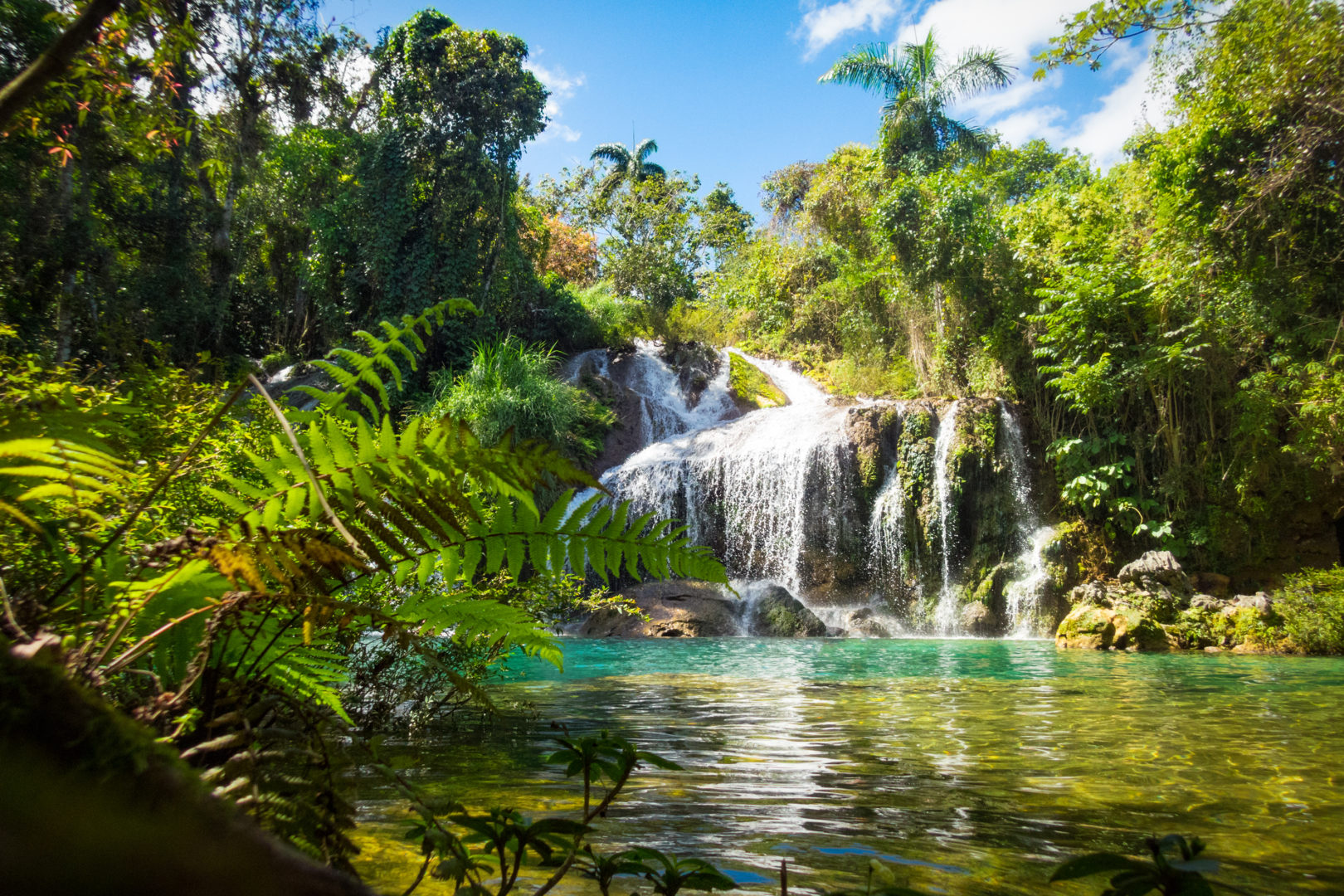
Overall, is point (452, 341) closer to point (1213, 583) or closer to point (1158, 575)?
point (1158, 575)

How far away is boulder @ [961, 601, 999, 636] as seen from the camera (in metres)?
11.6

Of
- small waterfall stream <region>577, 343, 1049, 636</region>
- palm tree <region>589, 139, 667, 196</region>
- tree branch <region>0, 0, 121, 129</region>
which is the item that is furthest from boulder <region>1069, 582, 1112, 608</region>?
palm tree <region>589, 139, 667, 196</region>

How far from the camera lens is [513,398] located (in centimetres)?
1298

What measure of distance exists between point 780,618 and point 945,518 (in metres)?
3.80

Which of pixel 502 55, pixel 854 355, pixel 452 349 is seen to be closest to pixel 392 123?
pixel 502 55

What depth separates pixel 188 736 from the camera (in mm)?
1252

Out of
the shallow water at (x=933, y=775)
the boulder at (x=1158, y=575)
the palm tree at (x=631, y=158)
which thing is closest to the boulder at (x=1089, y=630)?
the boulder at (x=1158, y=575)

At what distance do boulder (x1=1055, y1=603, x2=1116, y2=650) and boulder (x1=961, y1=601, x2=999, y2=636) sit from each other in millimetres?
2120

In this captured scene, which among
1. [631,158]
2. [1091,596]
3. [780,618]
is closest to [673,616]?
[780,618]

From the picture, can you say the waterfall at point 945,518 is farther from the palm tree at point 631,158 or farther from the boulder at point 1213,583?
the palm tree at point 631,158

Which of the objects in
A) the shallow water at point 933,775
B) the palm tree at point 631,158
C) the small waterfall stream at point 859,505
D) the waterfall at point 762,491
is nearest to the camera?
the shallow water at point 933,775

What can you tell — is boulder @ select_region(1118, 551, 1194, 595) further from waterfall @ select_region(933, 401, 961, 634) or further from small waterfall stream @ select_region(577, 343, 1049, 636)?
waterfall @ select_region(933, 401, 961, 634)

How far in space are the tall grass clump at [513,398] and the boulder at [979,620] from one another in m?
7.34

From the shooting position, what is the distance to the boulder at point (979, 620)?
38.0 feet
